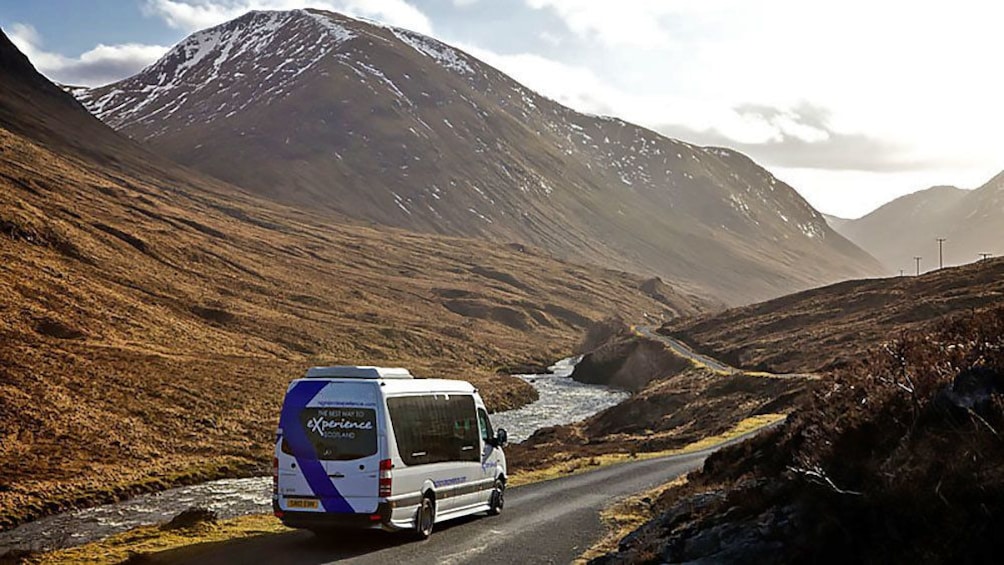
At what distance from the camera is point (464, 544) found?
21.4m

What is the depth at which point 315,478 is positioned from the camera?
21.0 meters

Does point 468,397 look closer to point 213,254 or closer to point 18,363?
point 18,363

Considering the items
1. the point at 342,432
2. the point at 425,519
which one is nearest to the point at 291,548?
the point at 342,432

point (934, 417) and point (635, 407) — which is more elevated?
point (934, 417)

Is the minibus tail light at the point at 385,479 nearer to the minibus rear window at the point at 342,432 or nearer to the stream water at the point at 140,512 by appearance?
the minibus rear window at the point at 342,432

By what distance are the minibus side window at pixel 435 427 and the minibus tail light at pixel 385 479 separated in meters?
0.66

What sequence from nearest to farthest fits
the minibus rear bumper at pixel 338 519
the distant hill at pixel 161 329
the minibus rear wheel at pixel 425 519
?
the minibus rear bumper at pixel 338 519, the minibus rear wheel at pixel 425 519, the distant hill at pixel 161 329

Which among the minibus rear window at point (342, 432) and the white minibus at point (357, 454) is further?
the minibus rear window at point (342, 432)

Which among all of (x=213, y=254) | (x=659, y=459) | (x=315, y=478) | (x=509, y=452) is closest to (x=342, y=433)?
(x=315, y=478)

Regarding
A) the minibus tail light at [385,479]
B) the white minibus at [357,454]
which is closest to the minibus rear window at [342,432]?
the white minibus at [357,454]

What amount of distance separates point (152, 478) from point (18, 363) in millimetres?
22451

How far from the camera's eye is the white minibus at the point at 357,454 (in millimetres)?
20828

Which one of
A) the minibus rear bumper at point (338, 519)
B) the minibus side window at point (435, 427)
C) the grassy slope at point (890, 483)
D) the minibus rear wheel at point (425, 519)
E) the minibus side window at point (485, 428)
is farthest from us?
the minibus side window at point (485, 428)

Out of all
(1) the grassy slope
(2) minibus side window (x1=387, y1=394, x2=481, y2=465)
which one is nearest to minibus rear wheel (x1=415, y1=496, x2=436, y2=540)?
(2) minibus side window (x1=387, y1=394, x2=481, y2=465)
